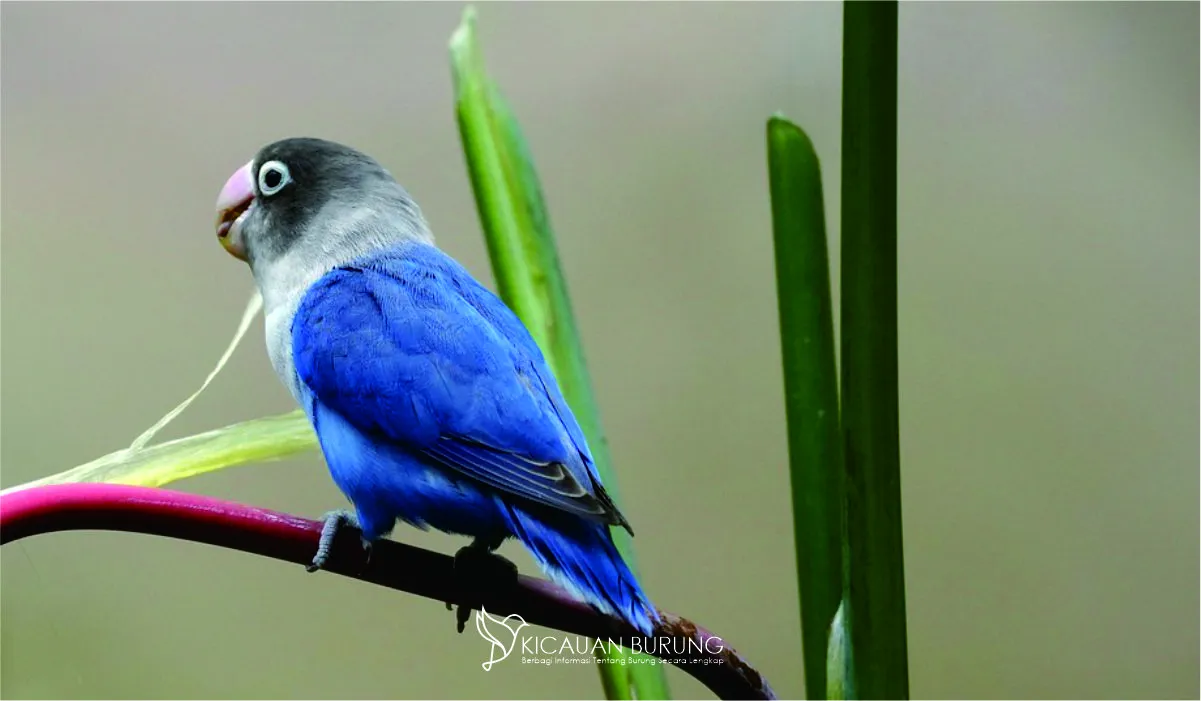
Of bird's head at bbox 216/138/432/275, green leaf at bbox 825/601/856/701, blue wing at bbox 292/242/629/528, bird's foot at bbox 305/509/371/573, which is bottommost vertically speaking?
green leaf at bbox 825/601/856/701

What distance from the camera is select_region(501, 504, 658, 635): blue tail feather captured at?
1.85 feet

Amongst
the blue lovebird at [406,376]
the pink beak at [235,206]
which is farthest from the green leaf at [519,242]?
the pink beak at [235,206]

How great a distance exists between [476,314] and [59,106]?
468 mm

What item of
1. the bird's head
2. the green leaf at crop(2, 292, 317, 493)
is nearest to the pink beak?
the bird's head

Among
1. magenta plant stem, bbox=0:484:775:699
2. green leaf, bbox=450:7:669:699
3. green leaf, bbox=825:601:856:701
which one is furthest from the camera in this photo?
green leaf, bbox=450:7:669:699

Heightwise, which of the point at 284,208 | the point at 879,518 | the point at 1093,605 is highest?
the point at 284,208

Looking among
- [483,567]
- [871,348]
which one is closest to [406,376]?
[483,567]

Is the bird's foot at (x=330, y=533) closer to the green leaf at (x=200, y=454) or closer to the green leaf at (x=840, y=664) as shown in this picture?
the green leaf at (x=200, y=454)

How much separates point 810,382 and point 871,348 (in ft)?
0.37

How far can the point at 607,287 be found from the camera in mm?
987

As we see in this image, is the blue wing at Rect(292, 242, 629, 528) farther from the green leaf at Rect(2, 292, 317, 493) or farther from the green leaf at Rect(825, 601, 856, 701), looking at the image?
the green leaf at Rect(825, 601, 856, 701)

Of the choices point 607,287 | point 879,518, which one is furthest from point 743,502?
point 879,518

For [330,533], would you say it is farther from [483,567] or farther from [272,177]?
[272,177]

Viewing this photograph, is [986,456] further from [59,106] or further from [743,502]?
[59,106]
